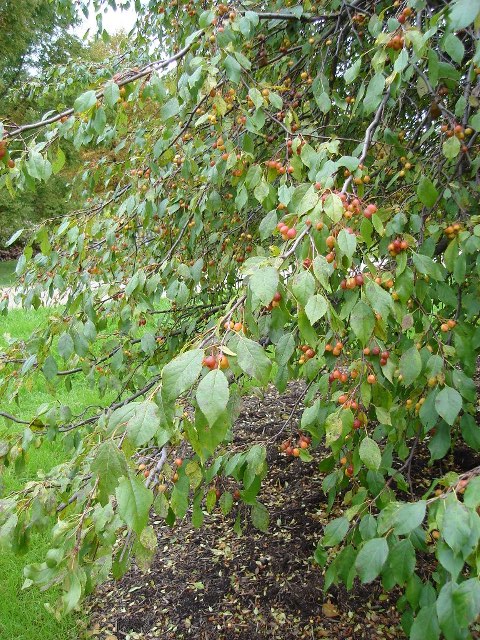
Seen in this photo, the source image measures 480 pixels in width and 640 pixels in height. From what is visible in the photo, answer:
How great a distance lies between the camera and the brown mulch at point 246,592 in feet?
8.38

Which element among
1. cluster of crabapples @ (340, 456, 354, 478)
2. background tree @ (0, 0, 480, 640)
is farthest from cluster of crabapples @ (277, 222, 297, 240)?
cluster of crabapples @ (340, 456, 354, 478)

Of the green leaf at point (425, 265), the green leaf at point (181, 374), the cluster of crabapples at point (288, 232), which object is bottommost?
the green leaf at point (425, 265)

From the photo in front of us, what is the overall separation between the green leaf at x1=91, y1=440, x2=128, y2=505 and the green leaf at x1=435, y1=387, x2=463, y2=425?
33.9 inches

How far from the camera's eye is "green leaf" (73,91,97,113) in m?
1.41

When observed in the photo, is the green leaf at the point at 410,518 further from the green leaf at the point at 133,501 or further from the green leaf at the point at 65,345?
the green leaf at the point at 65,345

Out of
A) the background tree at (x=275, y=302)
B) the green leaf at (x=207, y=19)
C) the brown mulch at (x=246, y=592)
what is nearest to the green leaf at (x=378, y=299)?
the background tree at (x=275, y=302)

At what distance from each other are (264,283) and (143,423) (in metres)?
0.33

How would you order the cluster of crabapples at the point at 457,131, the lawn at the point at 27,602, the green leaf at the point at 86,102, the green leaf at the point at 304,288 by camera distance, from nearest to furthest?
the green leaf at the point at 304,288 < the green leaf at the point at 86,102 < the cluster of crabapples at the point at 457,131 < the lawn at the point at 27,602

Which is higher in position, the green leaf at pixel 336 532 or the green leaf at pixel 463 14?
the green leaf at pixel 463 14

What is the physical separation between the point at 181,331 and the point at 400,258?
62.0 inches

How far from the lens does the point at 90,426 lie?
7.82ft

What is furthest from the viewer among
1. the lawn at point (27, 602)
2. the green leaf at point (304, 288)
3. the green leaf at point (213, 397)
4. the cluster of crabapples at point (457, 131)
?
the lawn at point (27, 602)

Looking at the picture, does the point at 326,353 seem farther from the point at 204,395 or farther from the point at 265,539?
the point at 265,539

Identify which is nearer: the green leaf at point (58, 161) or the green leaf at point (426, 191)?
the green leaf at point (426, 191)
